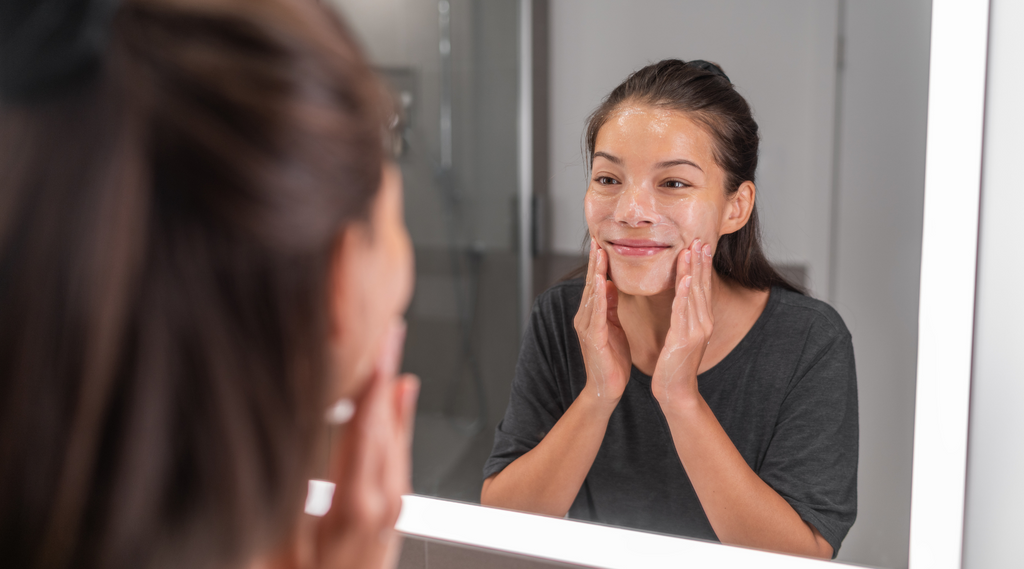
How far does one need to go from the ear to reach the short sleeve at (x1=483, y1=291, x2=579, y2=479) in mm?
180

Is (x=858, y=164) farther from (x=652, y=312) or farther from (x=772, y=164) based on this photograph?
(x=652, y=312)

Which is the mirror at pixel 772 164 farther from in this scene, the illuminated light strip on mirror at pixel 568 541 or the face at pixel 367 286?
the face at pixel 367 286

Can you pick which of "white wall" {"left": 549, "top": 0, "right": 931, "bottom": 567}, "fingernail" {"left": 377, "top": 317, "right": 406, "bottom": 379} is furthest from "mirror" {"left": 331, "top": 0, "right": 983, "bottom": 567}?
"fingernail" {"left": 377, "top": 317, "right": 406, "bottom": 379}

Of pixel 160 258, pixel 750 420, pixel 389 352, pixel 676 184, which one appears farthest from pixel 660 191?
pixel 160 258

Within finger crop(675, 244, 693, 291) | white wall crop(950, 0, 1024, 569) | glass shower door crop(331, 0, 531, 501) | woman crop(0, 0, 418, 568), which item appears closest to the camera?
woman crop(0, 0, 418, 568)

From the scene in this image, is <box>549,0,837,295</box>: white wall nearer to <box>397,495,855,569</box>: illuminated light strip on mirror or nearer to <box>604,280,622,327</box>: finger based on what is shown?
<box>604,280,622,327</box>: finger

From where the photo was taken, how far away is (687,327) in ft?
1.99

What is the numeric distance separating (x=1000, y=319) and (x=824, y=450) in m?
0.18

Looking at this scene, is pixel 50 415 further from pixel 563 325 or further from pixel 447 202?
pixel 447 202

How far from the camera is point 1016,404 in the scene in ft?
1.66

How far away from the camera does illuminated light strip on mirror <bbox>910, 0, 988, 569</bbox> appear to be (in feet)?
1.72

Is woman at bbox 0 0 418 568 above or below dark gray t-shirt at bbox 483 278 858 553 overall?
above

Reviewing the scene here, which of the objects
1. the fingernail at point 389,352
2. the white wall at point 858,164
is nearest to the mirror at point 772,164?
the white wall at point 858,164

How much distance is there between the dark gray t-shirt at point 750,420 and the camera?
586 millimetres
